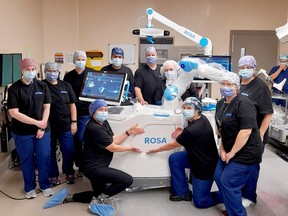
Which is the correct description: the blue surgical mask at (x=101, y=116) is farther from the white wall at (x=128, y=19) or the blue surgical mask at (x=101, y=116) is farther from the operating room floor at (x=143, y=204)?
the white wall at (x=128, y=19)

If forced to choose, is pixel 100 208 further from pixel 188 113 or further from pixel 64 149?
pixel 188 113

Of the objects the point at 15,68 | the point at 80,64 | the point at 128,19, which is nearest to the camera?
the point at 80,64

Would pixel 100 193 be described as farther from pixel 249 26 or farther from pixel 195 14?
pixel 249 26

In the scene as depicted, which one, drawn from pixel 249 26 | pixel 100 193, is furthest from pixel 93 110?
pixel 249 26

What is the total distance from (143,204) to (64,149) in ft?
3.52

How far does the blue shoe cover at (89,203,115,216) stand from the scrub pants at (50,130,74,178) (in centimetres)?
79

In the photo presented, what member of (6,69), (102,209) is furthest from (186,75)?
(6,69)

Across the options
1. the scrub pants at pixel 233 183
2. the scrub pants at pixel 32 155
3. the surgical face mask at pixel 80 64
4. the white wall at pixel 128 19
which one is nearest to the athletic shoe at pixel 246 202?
the scrub pants at pixel 233 183

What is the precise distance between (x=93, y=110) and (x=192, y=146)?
0.95 meters

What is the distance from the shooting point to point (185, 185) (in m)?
3.08

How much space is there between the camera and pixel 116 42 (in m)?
6.67

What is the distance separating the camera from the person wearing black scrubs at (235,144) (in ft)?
7.87

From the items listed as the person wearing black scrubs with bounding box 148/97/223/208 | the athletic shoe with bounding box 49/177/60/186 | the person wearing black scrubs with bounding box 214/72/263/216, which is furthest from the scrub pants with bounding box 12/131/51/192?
the person wearing black scrubs with bounding box 214/72/263/216

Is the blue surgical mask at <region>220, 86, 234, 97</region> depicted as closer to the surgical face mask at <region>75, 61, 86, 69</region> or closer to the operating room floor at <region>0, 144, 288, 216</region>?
the operating room floor at <region>0, 144, 288, 216</region>
